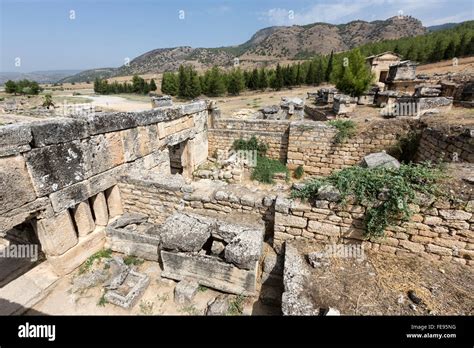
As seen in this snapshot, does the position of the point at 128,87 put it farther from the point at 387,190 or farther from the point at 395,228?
the point at 395,228

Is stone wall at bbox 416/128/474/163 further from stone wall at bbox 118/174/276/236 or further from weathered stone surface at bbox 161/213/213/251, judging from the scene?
weathered stone surface at bbox 161/213/213/251

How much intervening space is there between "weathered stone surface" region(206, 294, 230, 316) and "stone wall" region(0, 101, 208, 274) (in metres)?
A: 2.73

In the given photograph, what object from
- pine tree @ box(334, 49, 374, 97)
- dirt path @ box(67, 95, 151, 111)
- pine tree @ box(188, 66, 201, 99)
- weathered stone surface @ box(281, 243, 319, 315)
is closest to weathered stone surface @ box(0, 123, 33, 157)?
weathered stone surface @ box(281, 243, 319, 315)

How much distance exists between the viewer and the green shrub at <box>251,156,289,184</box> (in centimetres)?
845

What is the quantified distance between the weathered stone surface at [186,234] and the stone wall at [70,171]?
73.6 inches

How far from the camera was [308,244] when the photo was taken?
12.7ft

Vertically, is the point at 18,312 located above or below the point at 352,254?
below

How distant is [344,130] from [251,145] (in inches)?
142

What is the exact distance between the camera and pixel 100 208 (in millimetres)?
4730

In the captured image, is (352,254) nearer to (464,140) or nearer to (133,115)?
(464,140)

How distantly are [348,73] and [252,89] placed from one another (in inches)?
792

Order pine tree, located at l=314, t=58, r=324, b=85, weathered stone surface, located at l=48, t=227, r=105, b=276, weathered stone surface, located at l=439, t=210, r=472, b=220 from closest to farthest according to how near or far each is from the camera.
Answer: weathered stone surface, located at l=439, t=210, r=472, b=220 < weathered stone surface, located at l=48, t=227, r=105, b=276 < pine tree, located at l=314, t=58, r=324, b=85

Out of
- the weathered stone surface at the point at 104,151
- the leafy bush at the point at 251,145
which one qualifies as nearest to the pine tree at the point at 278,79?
the leafy bush at the point at 251,145
